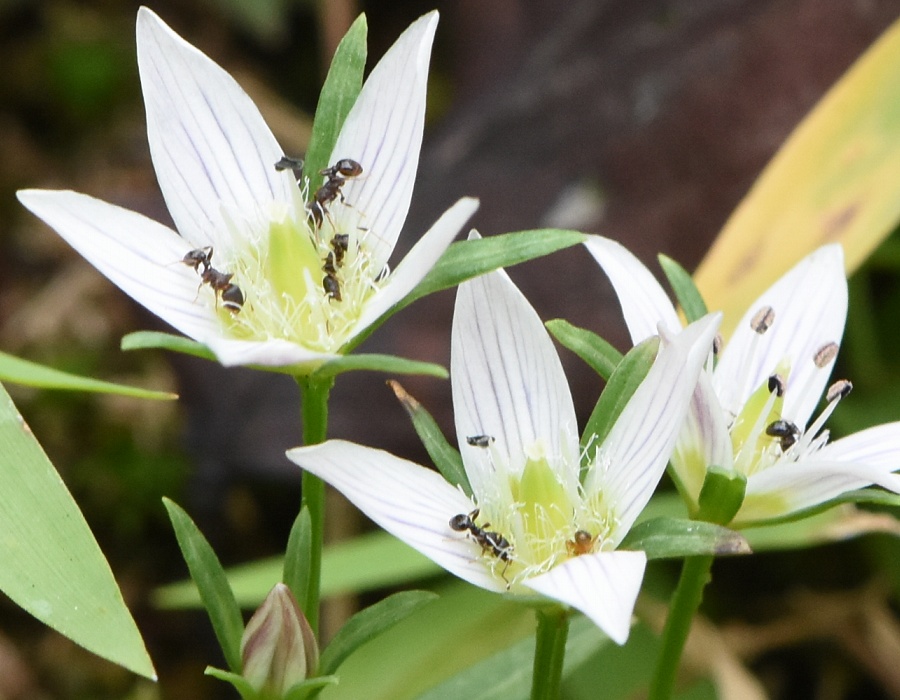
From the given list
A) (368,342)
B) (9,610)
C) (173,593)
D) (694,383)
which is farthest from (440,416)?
(694,383)

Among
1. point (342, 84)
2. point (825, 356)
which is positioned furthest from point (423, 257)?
point (825, 356)

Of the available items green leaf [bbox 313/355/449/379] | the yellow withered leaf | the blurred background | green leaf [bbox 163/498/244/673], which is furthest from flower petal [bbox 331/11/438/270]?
the blurred background

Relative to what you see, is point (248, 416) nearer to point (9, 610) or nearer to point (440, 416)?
point (440, 416)

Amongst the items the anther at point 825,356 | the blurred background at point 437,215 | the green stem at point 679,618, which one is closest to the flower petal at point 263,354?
the green stem at point 679,618

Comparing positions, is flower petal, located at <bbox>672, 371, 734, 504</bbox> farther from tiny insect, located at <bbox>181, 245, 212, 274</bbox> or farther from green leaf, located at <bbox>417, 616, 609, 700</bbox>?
tiny insect, located at <bbox>181, 245, 212, 274</bbox>

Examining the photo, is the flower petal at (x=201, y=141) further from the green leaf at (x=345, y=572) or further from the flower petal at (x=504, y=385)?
the green leaf at (x=345, y=572)

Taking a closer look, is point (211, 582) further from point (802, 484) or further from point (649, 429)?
point (802, 484)
